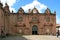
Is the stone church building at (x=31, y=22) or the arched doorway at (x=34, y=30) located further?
the arched doorway at (x=34, y=30)

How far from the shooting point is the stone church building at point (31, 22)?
4759 cm

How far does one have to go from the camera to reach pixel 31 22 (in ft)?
158

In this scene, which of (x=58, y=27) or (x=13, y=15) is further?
(x=58, y=27)

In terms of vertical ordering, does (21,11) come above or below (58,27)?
above

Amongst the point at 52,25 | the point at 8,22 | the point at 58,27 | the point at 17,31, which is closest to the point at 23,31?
the point at 17,31

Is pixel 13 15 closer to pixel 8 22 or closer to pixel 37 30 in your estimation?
pixel 8 22

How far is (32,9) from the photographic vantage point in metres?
48.4

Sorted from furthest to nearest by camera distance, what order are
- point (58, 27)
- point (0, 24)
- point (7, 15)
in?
point (58, 27) → point (7, 15) → point (0, 24)

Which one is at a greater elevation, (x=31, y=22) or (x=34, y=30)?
(x=31, y=22)

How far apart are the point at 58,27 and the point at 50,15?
18.2 metres

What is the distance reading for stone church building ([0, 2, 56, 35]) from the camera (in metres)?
47.6

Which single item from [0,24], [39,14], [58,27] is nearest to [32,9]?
[39,14]

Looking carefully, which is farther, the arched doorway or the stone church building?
the arched doorway

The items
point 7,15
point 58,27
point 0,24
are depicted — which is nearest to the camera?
point 0,24
